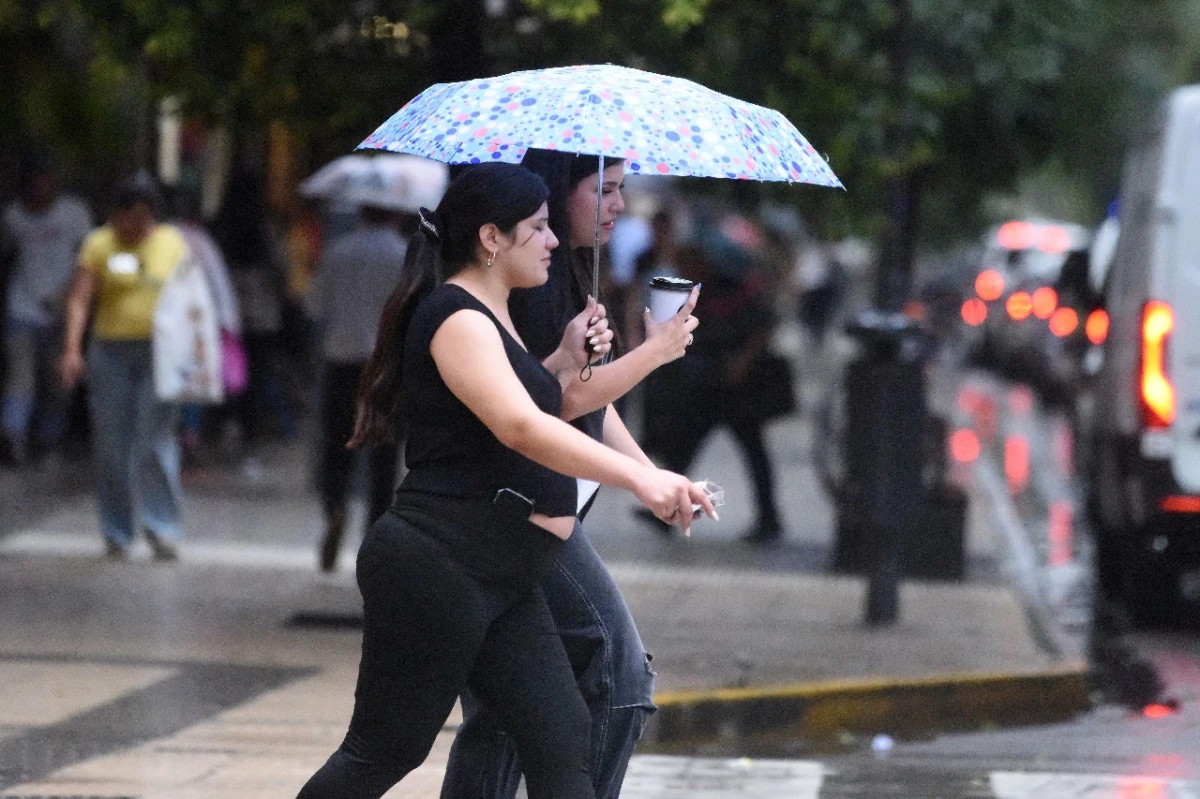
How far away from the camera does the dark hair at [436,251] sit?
4199 millimetres

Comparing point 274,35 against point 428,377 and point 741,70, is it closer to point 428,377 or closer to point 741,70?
point 741,70

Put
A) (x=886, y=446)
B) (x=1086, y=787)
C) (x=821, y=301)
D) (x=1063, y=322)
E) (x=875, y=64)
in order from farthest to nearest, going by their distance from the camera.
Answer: (x=821, y=301) < (x=1063, y=322) < (x=875, y=64) < (x=886, y=446) < (x=1086, y=787)

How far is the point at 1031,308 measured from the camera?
3008 centimetres

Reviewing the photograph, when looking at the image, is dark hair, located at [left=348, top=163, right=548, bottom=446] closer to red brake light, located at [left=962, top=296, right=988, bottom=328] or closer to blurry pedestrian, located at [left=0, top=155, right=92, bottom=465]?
blurry pedestrian, located at [left=0, top=155, right=92, bottom=465]

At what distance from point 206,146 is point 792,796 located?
14.7m

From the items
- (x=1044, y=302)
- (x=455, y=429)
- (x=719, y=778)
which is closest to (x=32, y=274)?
(x=719, y=778)

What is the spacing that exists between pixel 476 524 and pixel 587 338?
1.59ft

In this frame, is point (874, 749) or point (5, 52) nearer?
Answer: point (874, 749)

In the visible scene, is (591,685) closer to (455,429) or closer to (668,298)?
(455,429)

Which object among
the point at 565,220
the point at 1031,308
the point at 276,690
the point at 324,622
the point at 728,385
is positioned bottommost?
the point at 1031,308

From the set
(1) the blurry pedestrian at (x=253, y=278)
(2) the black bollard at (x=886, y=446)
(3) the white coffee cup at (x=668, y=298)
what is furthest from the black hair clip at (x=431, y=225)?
(1) the blurry pedestrian at (x=253, y=278)

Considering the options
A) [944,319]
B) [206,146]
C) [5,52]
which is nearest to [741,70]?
[5,52]

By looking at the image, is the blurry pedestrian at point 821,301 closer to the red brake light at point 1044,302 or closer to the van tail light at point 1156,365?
the red brake light at point 1044,302

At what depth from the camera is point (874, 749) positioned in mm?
7133
